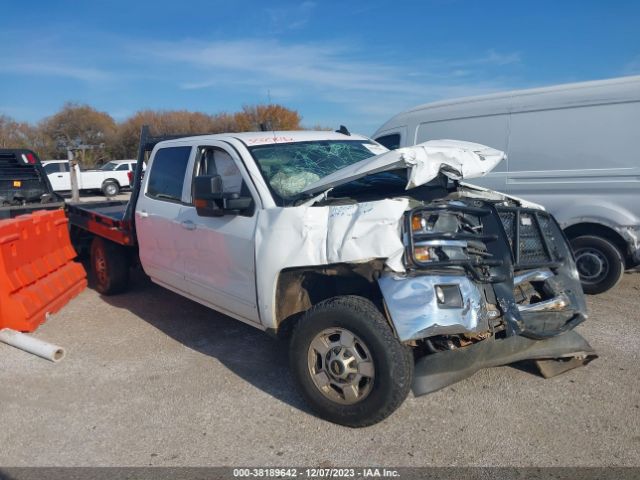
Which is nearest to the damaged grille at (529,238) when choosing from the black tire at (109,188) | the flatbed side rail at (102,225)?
the flatbed side rail at (102,225)

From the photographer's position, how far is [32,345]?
509 centimetres

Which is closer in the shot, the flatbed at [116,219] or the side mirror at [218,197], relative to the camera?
the side mirror at [218,197]

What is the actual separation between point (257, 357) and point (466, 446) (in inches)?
83.2

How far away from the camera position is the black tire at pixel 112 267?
7.02 metres

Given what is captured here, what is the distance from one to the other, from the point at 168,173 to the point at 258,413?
272 centimetres

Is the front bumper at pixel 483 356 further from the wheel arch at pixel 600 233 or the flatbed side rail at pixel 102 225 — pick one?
the flatbed side rail at pixel 102 225

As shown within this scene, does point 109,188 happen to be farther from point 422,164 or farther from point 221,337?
point 422,164

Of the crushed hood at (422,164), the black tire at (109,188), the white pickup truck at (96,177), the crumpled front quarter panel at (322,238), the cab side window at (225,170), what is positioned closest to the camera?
the crumpled front quarter panel at (322,238)

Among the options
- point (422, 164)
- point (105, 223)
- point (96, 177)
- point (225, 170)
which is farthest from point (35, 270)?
point (96, 177)

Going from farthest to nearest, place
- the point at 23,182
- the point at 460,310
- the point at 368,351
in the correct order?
the point at 23,182, the point at 368,351, the point at 460,310

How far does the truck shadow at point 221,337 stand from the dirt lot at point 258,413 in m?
0.02

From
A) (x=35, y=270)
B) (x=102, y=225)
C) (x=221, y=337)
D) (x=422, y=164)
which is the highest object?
(x=422, y=164)

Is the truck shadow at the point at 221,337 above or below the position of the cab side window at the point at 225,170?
below

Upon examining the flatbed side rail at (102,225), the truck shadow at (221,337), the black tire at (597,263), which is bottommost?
the truck shadow at (221,337)
